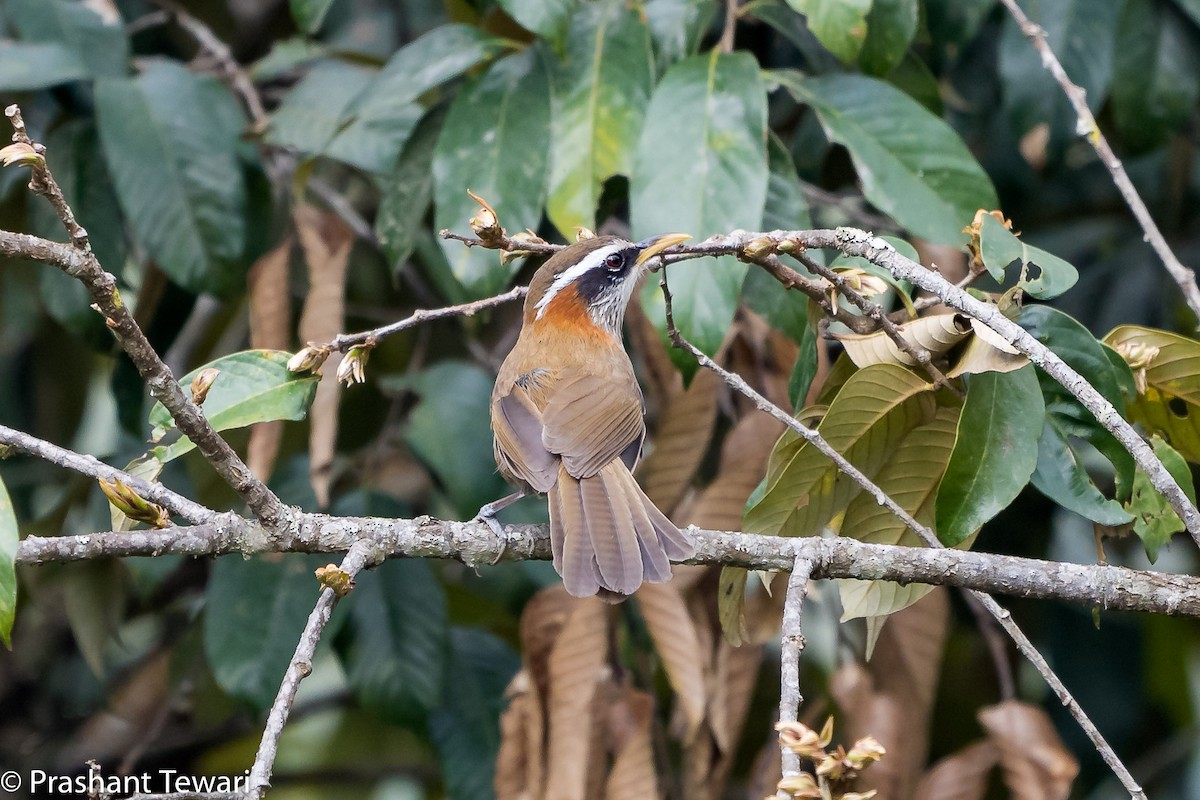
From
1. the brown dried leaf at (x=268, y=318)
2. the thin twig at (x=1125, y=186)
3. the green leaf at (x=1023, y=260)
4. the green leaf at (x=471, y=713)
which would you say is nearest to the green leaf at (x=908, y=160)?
the thin twig at (x=1125, y=186)

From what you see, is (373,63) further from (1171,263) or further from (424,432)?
(1171,263)

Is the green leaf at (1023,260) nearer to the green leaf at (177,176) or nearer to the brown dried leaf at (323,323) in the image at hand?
the brown dried leaf at (323,323)

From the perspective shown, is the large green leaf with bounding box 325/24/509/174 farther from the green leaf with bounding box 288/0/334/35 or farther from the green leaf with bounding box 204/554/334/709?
the green leaf with bounding box 204/554/334/709

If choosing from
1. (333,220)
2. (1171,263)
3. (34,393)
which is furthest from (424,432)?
(34,393)

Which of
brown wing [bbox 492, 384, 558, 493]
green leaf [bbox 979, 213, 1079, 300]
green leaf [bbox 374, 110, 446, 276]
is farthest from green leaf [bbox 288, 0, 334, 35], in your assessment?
green leaf [bbox 979, 213, 1079, 300]

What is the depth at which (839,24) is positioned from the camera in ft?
9.38

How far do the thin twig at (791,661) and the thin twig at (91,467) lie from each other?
1.09 metres

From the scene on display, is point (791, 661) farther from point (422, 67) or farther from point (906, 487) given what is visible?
point (422, 67)

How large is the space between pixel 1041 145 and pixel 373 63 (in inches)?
102

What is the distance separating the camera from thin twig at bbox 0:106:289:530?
1.69 meters

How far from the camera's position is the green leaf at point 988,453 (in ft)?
7.36

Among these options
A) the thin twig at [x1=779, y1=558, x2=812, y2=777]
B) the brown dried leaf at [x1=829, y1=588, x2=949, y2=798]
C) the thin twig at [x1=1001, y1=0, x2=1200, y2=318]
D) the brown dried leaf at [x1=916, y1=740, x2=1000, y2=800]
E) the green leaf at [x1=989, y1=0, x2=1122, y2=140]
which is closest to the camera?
the thin twig at [x1=779, y1=558, x2=812, y2=777]

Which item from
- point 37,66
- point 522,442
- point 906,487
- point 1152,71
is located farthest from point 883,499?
point 37,66

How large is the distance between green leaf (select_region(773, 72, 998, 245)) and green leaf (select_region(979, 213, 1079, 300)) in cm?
61
